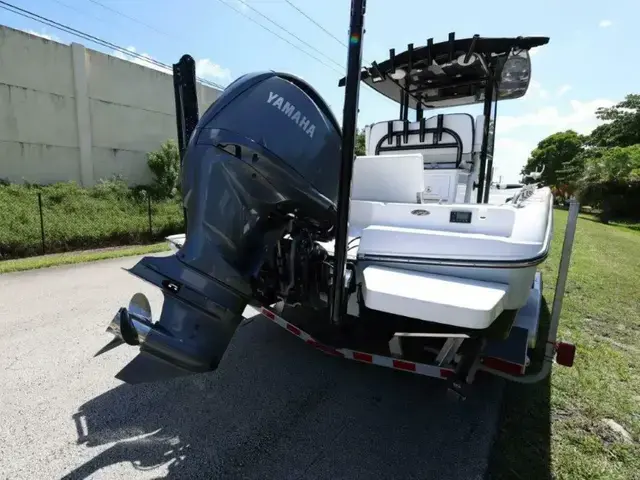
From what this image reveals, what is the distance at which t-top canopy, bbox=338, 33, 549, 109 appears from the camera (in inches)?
133

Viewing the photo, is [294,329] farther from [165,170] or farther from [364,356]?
[165,170]

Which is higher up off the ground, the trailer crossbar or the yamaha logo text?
the yamaha logo text

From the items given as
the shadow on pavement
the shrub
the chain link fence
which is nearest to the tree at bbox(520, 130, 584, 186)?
the shrub

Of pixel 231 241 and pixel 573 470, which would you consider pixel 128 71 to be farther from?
pixel 573 470

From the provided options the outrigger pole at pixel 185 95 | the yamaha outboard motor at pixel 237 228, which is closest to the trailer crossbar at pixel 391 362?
the yamaha outboard motor at pixel 237 228

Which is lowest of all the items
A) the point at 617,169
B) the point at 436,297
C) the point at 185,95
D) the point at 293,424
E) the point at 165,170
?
the point at 293,424

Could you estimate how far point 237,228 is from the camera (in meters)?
1.85

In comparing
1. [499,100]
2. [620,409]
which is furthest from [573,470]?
[499,100]

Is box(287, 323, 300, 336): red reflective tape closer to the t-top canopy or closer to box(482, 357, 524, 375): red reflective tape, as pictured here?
box(482, 357, 524, 375): red reflective tape

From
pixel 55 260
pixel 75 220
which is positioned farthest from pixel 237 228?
pixel 75 220

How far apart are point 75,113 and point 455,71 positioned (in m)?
10.4

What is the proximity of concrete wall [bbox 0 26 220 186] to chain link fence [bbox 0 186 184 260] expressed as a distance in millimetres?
947

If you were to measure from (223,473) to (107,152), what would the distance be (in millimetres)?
11659

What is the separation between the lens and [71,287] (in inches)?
183
